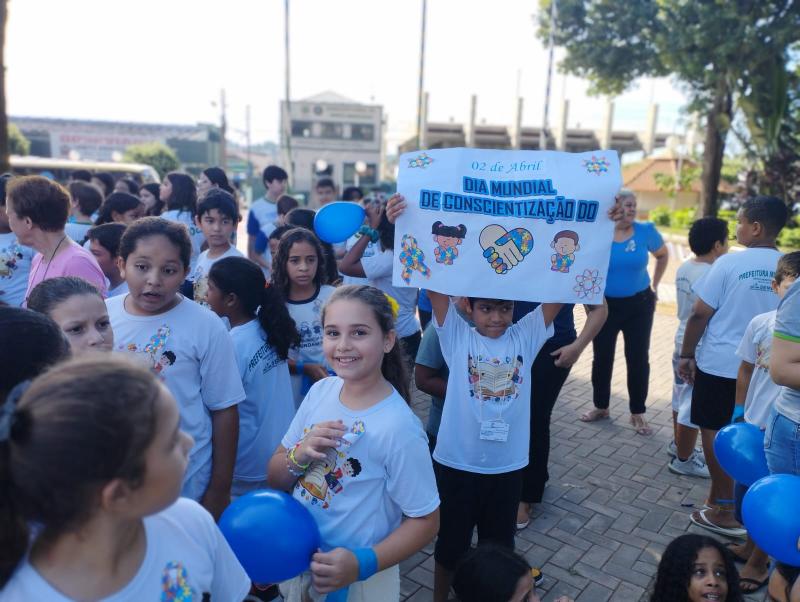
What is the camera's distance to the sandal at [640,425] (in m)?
5.17

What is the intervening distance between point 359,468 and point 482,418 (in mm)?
978

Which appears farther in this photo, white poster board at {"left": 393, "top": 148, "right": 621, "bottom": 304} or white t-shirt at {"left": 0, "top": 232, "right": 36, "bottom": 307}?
white t-shirt at {"left": 0, "top": 232, "right": 36, "bottom": 307}

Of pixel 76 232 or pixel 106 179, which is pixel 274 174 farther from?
pixel 106 179

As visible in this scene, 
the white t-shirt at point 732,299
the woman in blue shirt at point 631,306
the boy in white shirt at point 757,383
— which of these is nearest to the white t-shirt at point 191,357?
the boy in white shirt at point 757,383

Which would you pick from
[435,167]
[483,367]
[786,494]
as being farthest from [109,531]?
[786,494]

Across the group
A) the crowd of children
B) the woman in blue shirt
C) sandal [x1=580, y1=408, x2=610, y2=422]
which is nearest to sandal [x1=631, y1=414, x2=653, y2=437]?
the woman in blue shirt

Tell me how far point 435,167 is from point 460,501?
5.13 ft

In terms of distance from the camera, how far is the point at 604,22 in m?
17.9

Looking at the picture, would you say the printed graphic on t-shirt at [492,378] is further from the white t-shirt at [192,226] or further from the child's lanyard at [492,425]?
the white t-shirt at [192,226]

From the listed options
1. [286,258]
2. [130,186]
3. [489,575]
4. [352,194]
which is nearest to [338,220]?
[286,258]

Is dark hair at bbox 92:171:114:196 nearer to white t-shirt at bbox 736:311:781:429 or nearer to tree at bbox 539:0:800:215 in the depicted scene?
white t-shirt at bbox 736:311:781:429

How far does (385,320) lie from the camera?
2.02 metres

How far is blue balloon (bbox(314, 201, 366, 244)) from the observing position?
377cm

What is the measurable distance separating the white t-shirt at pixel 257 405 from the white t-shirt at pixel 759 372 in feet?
7.58
